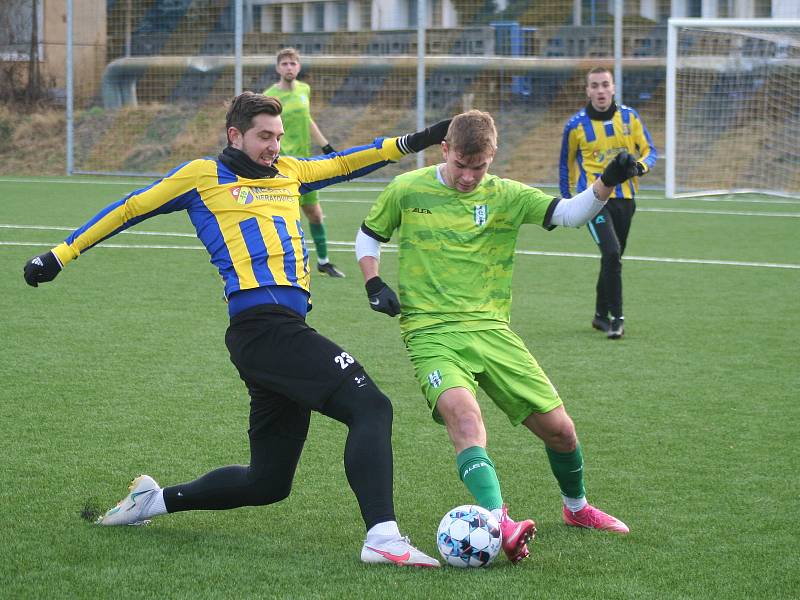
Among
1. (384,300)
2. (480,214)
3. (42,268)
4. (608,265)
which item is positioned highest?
(480,214)

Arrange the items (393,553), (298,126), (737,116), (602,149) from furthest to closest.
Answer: (737,116)
(298,126)
(602,149)
(393,553)

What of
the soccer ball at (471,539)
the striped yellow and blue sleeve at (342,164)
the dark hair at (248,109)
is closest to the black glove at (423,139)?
the striped yellow and blue sleeve at (342,164)

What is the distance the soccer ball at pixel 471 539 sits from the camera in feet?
13.6

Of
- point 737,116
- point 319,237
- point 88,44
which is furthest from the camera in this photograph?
point 88,44

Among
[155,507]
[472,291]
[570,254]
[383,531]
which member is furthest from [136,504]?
[570,254]

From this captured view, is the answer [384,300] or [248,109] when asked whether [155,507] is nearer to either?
[384,300]

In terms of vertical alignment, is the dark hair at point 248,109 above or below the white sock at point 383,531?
above

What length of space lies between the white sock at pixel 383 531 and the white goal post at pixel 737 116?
1479 cm

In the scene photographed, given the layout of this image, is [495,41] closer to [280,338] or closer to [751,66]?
[751,66]

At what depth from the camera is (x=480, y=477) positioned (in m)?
4.27

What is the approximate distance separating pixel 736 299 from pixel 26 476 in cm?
696

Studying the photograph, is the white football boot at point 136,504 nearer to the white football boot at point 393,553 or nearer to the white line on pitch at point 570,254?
the white football boot at point 393,553

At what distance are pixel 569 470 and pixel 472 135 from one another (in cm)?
133

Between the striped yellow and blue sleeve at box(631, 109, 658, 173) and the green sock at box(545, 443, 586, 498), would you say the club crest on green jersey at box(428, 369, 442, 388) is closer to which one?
the green sock at box(545, 443, 586, 498)
